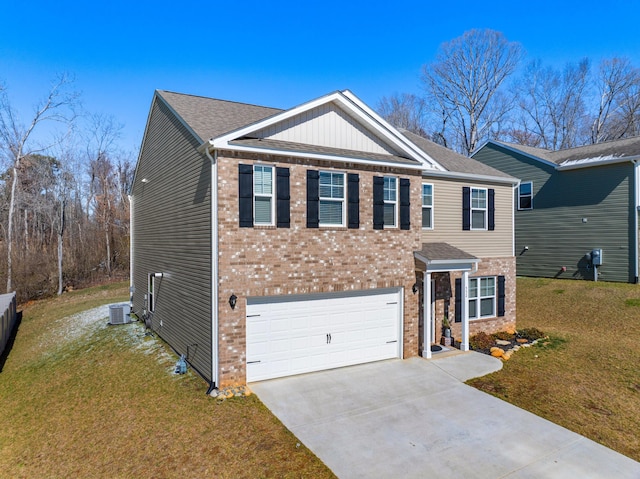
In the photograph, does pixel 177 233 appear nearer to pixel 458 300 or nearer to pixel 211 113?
pixel 211 113

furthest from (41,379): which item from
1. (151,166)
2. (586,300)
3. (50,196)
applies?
(50,196)

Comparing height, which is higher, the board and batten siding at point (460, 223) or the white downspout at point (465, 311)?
the board and batten siding at point (460, 223)

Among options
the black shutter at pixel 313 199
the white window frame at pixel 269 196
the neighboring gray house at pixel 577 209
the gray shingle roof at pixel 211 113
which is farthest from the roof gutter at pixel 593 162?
the white window frame at pixel 269 196

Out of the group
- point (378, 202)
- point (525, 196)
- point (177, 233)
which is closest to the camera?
point (378, 202)

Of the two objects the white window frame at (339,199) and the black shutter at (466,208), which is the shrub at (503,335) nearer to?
the black shutter at (466,208)

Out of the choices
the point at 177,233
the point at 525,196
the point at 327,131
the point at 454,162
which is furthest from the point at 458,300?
the point at 525,196

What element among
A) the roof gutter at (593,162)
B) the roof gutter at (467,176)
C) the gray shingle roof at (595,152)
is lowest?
the roof gutter at (467,176)

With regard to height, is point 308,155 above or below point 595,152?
below
